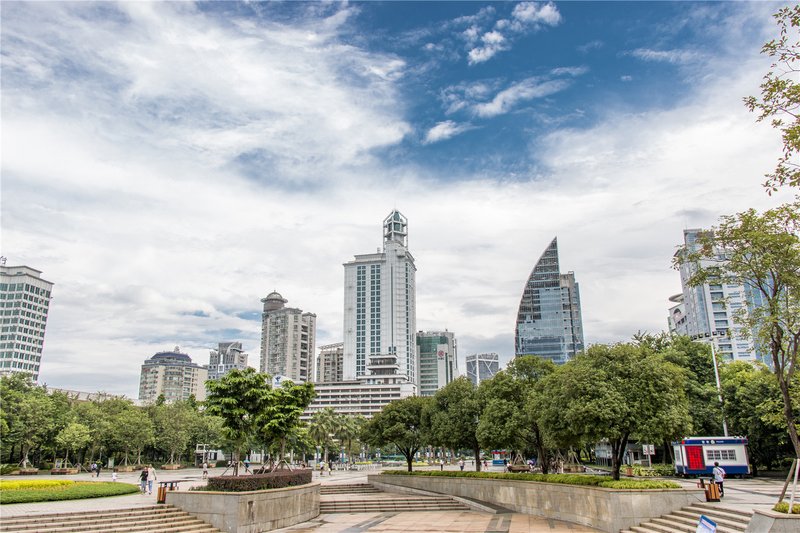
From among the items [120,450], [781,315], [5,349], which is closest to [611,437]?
[781,315]

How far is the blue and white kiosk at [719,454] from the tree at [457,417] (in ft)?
44.8

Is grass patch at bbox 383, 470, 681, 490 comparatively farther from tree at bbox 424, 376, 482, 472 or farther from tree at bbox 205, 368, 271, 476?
tree at bbox 205, 368, 271, 476

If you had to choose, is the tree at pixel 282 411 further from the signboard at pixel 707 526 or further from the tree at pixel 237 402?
the signboard at pixel 707 526

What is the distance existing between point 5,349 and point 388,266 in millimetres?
125463

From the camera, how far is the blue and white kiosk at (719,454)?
33125mm

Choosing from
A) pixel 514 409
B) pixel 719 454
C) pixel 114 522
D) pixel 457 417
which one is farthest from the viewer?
pixel 457 417

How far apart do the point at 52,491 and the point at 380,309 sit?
523 feet

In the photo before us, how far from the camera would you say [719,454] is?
33344 millimetres

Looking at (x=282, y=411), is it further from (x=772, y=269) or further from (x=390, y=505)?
(x=772, y=269)

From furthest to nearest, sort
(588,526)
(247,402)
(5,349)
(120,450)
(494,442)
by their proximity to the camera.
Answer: (5,349)
(120,450)
(494,442)
(247,402)
(588,526)

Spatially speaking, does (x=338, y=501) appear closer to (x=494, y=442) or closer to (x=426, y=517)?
(x=426, y=517)

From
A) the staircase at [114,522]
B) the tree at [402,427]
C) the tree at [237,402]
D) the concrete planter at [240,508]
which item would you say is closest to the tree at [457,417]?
the tree at [402,427]

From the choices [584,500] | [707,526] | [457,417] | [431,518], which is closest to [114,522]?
[431,518]

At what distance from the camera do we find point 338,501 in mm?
33844
